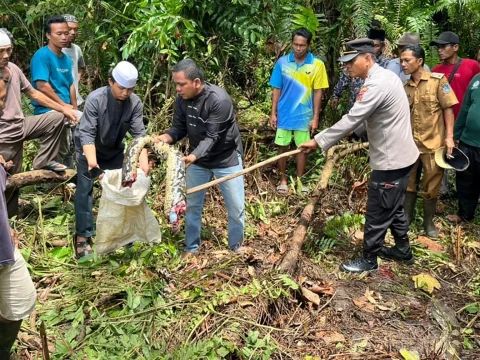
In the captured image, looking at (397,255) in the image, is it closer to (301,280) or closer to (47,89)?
(301,280)

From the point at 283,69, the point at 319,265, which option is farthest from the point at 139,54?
the point at 319,265

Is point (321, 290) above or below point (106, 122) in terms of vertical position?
below

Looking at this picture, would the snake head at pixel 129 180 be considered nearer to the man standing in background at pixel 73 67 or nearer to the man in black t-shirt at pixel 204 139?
the man in black t-shirt at pixel 204 139

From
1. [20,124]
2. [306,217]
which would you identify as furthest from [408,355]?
[20,124]

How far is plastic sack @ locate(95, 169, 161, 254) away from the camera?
411cm

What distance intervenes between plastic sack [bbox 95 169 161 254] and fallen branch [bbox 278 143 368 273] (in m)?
1.14

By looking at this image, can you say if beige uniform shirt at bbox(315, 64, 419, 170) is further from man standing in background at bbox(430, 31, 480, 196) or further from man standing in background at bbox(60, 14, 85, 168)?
man standing in background at bbox(60, 14, 85, 168)

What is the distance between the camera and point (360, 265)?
4.60 metres

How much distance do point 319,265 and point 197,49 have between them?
3.27 meters

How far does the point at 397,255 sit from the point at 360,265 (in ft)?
1.48

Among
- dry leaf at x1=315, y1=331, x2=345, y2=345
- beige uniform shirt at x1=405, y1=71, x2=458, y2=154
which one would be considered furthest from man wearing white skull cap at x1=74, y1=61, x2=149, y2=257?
beige uniform shirt at x1=405, y1=71, x2=458, y2=154

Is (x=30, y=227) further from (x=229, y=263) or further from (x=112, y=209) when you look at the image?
(x=229, y=263)

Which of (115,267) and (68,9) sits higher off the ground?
(68,9)

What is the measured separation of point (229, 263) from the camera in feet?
14.5
